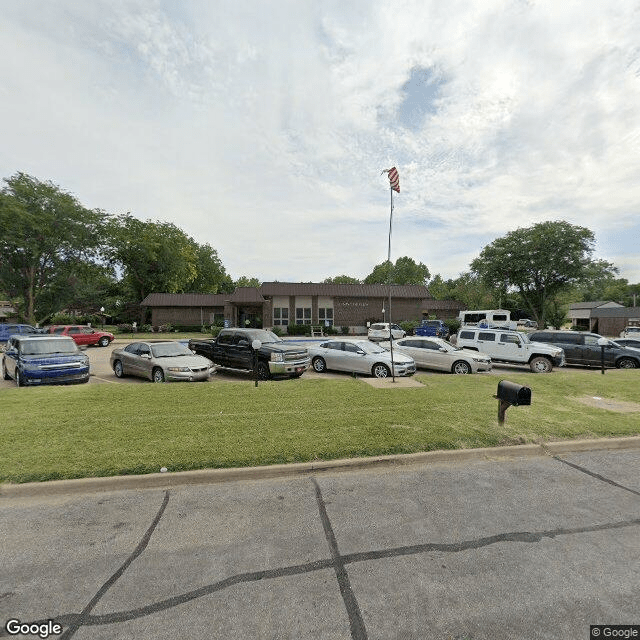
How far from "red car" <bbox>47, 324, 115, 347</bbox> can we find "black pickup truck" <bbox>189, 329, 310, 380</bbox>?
15693 millimetres

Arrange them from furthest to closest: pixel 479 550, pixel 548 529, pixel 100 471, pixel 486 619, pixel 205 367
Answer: pixel 205 367 < pixel 100 471 < pixel 548 529 < pixel 479 550 < pixel 486 619

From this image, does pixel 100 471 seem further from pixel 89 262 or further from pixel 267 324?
pixel 89 262

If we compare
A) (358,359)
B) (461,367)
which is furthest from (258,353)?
(461,367)

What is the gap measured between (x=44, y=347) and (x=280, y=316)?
29.2 m

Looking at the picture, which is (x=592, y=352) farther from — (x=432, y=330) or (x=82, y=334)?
(x=82, y=334)

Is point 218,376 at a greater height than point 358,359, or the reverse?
point 358,359

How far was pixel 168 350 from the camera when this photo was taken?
11.7 meters

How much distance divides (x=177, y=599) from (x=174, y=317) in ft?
143

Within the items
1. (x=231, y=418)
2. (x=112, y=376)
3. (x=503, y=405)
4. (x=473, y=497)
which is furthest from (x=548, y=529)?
(x=112, y=376)

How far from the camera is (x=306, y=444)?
5.26 m

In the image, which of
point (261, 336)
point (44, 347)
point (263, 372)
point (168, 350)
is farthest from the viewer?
point (261, 336)

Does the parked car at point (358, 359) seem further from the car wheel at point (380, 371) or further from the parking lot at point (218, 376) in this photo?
the parking lot at point (218, 376)

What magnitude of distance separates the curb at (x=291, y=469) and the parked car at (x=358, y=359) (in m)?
5.97

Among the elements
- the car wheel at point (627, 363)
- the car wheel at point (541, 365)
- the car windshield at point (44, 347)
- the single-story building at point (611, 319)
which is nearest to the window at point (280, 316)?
the car windshield at point (44, 347)
